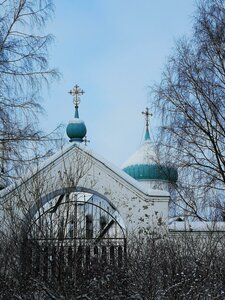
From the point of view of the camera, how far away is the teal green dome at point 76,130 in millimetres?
19484

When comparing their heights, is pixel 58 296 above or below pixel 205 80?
below

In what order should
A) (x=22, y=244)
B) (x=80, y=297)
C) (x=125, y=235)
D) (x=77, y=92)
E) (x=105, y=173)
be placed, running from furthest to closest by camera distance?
(x=77, y=92), (x=105, y=173), (x=125, y=235), (x=22, y=244), (x=80, y=297)

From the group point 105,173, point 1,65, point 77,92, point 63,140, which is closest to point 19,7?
point 1,65

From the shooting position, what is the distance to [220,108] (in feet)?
52.5

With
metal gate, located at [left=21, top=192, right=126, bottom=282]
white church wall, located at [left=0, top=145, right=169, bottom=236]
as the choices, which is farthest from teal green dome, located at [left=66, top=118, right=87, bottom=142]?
metal gate, located at [left=21, top=192, right=126, bottom=282]

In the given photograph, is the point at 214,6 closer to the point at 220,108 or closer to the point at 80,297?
the point at 220,108

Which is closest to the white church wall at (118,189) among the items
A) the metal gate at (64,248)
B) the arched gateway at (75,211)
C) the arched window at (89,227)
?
the arched gateway at (75,211)

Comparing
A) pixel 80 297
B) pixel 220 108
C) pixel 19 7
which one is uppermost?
pixel 19 7

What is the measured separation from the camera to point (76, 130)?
1956 centimetres

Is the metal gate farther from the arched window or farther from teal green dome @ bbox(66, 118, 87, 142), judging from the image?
teal green dome @ bbox(66, 118, 87, 142)

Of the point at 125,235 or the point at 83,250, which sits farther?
the point at 125,235

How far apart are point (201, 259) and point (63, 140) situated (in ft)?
15.5

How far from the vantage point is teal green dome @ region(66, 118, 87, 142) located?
19.5 m

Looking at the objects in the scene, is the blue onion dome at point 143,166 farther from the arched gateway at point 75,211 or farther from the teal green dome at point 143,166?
the arched gateway at point 75,211
